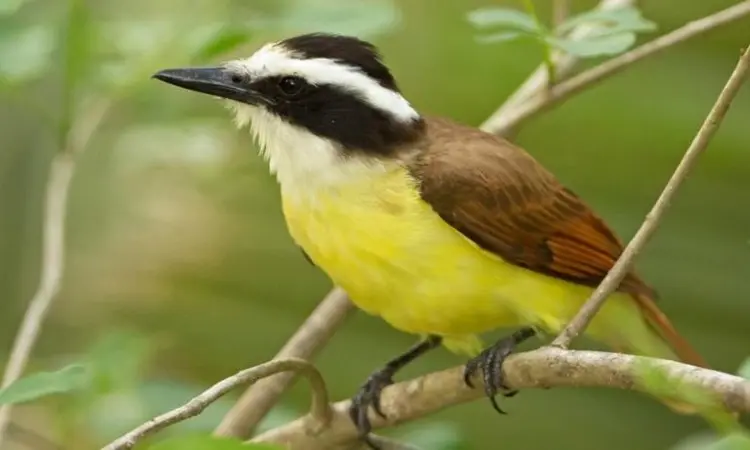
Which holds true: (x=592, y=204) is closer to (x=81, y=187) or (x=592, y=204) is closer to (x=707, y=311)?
(x=707, y=311)

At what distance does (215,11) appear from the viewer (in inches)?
61.4

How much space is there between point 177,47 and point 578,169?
0.68 meters

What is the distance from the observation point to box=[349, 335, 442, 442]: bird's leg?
1422 millimetres

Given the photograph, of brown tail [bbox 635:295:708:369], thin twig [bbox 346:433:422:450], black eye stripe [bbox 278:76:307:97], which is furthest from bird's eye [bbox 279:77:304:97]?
brown tail [bbox 635:295:708:369]

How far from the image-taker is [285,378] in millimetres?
1503

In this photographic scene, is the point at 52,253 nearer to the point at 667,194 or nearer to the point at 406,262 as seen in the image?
the point at 406,262

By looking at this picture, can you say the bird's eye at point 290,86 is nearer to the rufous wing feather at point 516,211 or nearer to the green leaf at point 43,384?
the rufous wing feather at point 516,211

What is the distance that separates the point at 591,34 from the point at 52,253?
649 mm

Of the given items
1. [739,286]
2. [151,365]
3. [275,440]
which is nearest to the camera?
[275,440]

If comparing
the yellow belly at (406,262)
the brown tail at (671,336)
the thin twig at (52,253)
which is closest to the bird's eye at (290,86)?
the yellow belly at (406,262)

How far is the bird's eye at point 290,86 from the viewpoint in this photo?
55.5 inches

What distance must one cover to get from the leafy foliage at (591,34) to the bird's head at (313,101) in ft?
0.47

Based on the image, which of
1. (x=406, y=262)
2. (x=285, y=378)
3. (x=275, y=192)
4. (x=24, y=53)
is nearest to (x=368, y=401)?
(x=285, y=378)

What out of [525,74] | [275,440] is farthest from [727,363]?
[275,440]
